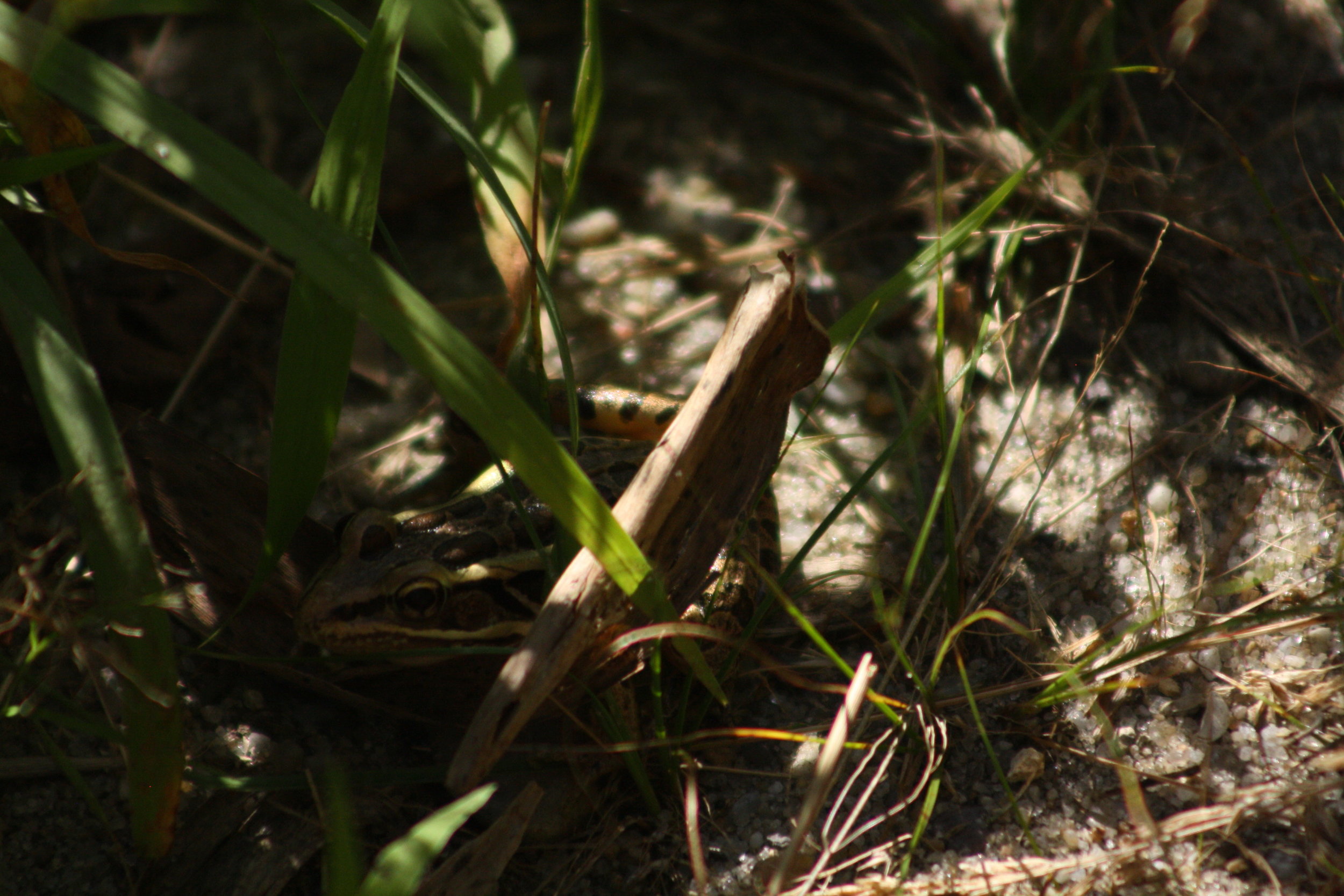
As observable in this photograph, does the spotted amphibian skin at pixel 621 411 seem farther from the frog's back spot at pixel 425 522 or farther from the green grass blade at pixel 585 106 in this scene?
the green grass blade at pixel 585 106

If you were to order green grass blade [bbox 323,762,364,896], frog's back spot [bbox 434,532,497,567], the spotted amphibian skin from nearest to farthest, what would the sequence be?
green grass blade [bbox 323,762,364,896] → frog's back spot [bbox 434,532,497,567] → the spotted amphibian skin

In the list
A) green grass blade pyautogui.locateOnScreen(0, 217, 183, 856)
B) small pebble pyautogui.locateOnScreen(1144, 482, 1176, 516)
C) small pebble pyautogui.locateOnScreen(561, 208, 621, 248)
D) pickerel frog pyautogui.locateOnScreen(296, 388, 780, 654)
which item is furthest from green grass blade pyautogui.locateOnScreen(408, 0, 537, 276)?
small pebble pyautogui.locateOnScreen(1144, 482, 1176, 516)

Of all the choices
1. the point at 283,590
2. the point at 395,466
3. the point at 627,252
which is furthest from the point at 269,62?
the point at 283,590

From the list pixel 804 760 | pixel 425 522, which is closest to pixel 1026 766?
pixel 804 760

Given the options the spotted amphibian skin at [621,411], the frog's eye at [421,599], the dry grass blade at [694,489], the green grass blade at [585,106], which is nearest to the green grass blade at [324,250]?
the dry grass blade at [694,489]

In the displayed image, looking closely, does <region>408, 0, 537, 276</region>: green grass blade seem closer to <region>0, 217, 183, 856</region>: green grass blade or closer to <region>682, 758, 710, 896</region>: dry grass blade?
<region>0, 217, 183, 856</region>: green grass blade

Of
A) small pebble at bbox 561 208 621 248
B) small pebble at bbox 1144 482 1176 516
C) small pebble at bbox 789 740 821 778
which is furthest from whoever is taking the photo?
small pebble at bbox 561 208 621 248

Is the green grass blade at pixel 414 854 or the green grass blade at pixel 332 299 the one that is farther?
the green grass blade at pixel 332 299
